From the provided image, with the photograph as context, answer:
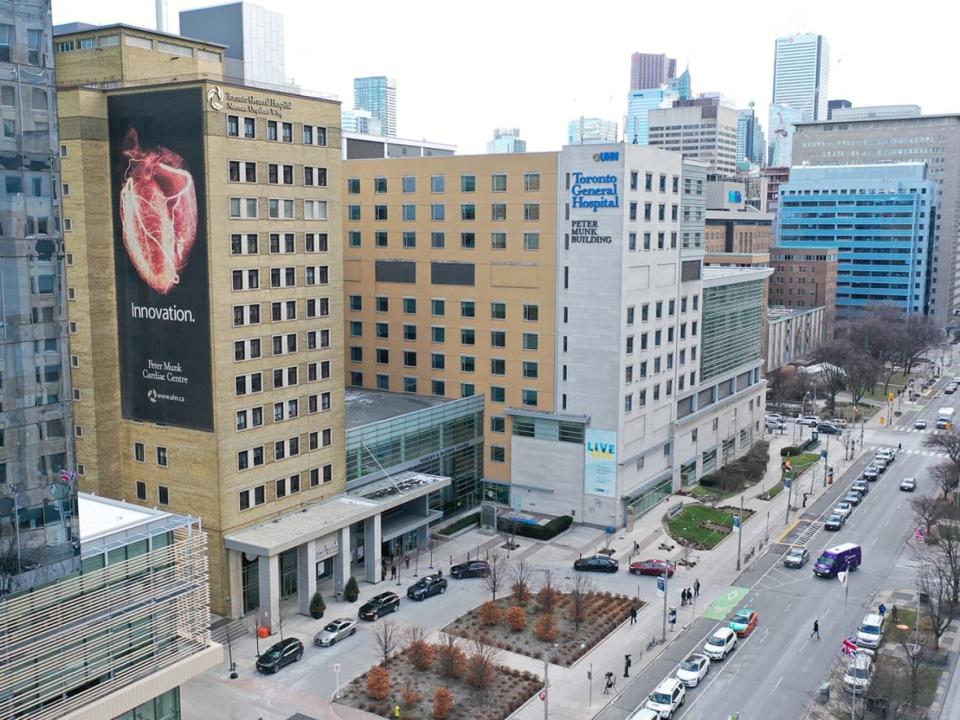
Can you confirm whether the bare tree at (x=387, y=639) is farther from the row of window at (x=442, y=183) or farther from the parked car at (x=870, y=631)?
the row of window at (x=442, y=183)

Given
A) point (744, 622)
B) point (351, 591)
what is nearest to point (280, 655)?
point (351, 591)

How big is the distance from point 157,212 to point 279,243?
7943 millimetres

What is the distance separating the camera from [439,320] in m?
88.7

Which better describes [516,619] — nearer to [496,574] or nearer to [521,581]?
[521,581]

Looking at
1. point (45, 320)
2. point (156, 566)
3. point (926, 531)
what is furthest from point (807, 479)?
point (45, 320)

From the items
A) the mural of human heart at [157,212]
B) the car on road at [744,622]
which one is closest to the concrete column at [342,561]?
the mural of human heart at [157,212]

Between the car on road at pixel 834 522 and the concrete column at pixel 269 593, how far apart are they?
161ft

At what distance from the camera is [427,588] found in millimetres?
66875

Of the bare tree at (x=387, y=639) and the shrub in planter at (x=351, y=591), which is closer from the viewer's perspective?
the bare tree at (x=387, y=639)

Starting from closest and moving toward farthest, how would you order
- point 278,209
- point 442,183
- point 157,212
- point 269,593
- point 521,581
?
point 269,593, point 157,212, point 278,209, point 521,581, point 442,183

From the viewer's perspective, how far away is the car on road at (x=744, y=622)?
61.0m

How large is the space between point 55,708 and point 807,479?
8024 cm

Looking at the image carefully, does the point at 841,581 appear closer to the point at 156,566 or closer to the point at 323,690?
the point at 323,690

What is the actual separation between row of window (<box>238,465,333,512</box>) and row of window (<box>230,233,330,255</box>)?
50.9 ft
